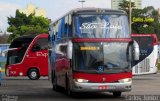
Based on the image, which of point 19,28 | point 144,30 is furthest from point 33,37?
point 144,30

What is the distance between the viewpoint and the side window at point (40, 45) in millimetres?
38116

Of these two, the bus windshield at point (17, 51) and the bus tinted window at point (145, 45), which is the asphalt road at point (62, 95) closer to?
the bus tinted window at point (145, 45)

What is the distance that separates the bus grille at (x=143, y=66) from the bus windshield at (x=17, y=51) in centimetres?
779

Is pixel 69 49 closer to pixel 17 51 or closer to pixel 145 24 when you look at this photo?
pixel 17 51

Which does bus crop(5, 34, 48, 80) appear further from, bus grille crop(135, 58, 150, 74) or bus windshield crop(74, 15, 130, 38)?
bus windshield crop(74, 15, 130, 38)

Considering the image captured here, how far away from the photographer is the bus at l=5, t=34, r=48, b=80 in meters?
38.6

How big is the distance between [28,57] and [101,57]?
61.3 feet

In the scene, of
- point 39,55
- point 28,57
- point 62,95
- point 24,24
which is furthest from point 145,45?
point 24,24

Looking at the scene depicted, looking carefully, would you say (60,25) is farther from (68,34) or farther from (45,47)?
(45,47)

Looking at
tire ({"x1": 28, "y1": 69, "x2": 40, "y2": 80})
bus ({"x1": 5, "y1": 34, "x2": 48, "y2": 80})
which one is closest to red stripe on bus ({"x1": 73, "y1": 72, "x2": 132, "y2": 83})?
bus ({"x1": 5, "y1": 34, "x2": 48, "y2": 80})

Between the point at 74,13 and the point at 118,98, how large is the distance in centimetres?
363

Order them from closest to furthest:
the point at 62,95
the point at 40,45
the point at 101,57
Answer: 1. the point at 101,57
2. the point at 62,95
3. the point at 40,45

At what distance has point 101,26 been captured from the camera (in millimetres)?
21172

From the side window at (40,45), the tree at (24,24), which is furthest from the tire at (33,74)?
the tree at (24,24)
